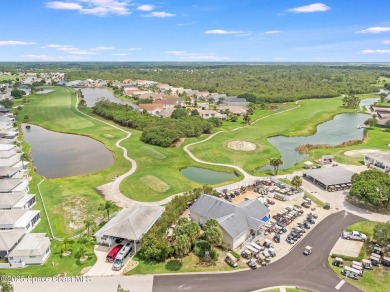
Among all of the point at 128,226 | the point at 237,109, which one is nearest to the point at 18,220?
the point at 128,226

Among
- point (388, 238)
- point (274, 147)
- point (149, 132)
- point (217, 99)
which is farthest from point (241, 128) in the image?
point (388, 238)

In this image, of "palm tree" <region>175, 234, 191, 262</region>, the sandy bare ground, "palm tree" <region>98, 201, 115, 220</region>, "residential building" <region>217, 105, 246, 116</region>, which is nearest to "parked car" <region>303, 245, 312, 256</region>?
"palm tree" <region>175, 234, 191, 262</region>

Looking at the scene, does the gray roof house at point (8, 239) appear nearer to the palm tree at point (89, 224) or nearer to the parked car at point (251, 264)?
the palm tree at point (89, 224)

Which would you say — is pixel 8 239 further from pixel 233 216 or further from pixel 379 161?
pixel 379 161

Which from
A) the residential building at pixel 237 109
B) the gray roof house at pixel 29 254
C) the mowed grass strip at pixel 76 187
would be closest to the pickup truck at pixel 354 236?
the mowed grass strip at pixel 76 187

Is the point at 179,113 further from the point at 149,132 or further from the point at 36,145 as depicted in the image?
the point at 36,145
